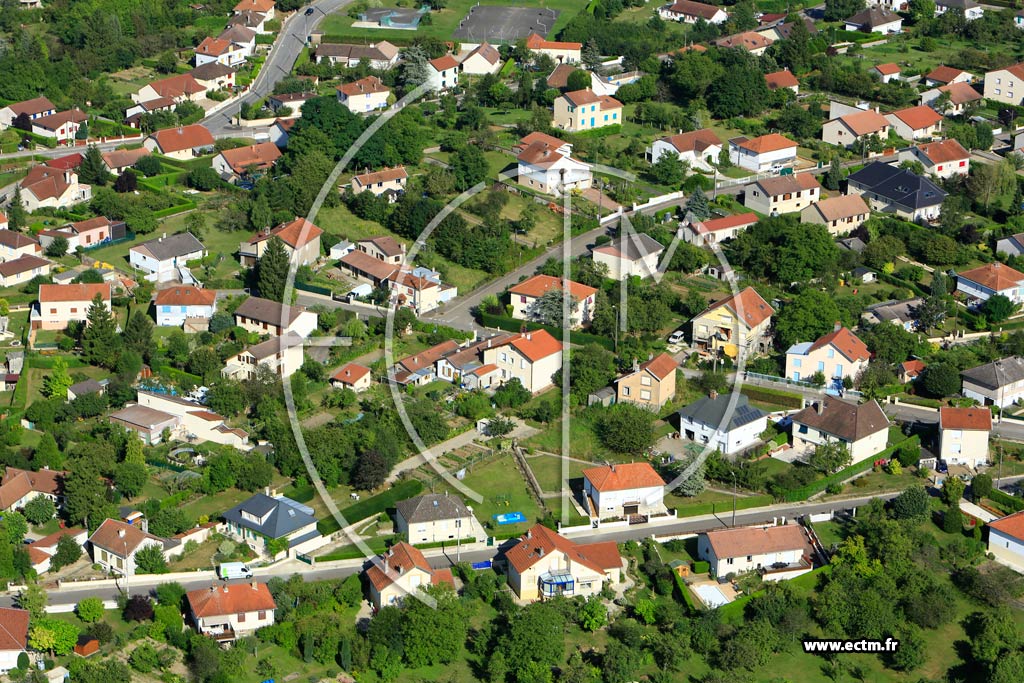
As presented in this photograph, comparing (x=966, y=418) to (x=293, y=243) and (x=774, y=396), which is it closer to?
(x=774, y=396)

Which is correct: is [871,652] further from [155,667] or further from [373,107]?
[373,107]

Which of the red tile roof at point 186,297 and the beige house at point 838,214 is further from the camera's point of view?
the beige house at point 838,214

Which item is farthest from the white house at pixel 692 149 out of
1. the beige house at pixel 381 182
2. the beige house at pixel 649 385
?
the beige house at pixel 649 385

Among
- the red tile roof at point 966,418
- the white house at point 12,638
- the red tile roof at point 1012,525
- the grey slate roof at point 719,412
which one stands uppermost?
the white house at point 12,638

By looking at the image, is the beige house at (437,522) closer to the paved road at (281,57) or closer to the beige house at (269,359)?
the beige house at (269,359)

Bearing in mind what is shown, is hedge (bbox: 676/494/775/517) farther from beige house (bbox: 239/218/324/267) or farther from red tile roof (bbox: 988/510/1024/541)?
beige house (bbox: 239/218/324/267)

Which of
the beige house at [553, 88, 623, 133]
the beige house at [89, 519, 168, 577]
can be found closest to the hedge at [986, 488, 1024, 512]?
the beige house at [89, 519, 168, 577]

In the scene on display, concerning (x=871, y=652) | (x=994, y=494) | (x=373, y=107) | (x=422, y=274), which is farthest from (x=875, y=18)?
(x=871, y=652)
